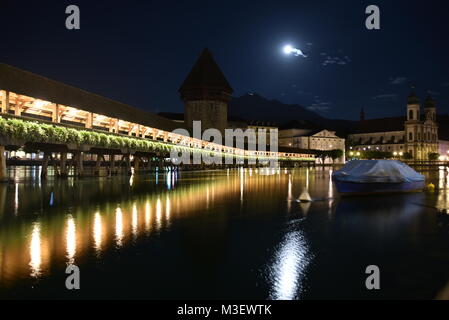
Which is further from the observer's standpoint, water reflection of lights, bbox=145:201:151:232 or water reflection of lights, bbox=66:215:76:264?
water reflection of lights, bbox=145:201:151:232

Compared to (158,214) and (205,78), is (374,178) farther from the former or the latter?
(205,78)

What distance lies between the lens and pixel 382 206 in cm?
1806

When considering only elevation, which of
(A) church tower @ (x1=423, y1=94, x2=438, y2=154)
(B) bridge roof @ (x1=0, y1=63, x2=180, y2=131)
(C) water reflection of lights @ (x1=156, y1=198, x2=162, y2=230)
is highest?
(A) church tower @ (x1=423, y1=94, x2=438, y2=154)

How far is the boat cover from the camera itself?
22.7 meters

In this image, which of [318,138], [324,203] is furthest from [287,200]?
[318,138]

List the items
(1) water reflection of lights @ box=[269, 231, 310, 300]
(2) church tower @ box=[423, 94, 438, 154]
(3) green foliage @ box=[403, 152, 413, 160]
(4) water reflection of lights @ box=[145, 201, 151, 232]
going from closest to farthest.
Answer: (1) water reflection of lights @ box=[269, 231, 310, 300] < (4) water reflection of lights @ box=[145, 201, 151, 232] < (3) green foliage @ box=[403, 152, 413, 160] < (2) church tower @ box=[423, 94, 438, 154]

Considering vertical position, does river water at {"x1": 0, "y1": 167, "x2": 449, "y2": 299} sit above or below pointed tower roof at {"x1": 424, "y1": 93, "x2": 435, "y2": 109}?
below

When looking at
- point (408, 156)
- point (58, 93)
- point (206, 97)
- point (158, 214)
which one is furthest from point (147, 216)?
point (408, 156)

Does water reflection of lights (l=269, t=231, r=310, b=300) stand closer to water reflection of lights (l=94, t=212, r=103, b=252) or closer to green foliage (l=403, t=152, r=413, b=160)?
water reflection of lights (l=94, t=212, r=103, b=252)

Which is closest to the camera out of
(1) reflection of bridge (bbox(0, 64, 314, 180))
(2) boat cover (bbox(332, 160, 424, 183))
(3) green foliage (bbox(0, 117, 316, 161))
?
(2) boat cover (bbox(332, 160, 424, 183))

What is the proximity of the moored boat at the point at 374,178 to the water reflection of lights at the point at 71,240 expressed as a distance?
14521mm

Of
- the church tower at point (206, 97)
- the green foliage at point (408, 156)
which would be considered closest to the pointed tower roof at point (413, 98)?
the green foliage at point (408, 156)

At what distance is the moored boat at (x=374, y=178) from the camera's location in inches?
887

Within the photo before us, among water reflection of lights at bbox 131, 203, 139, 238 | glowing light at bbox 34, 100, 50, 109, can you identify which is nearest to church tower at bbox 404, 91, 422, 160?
glowing light at bbox 34, 100, 50, 109
